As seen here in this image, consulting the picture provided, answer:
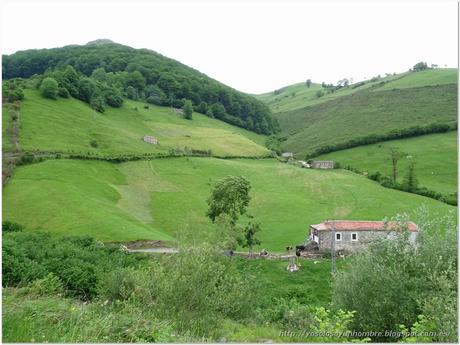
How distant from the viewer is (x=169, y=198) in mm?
82938

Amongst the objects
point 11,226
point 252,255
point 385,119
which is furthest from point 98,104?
point 385,119

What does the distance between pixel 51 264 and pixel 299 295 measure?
2662 cm

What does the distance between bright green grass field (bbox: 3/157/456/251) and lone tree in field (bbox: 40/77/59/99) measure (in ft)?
151

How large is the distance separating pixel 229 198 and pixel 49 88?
89.6 meters

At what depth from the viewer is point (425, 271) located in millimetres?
22469

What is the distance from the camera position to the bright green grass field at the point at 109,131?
99.6 m

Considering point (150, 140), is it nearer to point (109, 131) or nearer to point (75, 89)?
point (109, 131)

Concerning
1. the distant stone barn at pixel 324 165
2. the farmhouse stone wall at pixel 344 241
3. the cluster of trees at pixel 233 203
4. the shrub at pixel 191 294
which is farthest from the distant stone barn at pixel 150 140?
the shrub at pixel 191 294

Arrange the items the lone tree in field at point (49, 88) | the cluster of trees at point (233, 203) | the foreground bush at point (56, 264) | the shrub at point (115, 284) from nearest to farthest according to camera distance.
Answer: the shrub at point (115, 284)
the foreground bush at point (56, 264)
the cluster of trees at point (233, 203)
the lone tree in field at point (49, 88)

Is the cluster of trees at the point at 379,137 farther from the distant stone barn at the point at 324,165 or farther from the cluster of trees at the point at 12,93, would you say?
the cluster of trees at the point at 12,93

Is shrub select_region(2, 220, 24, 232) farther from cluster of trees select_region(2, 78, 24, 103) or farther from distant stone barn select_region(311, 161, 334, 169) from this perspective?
distant stone barn select_region(311, 161, 334, 169)

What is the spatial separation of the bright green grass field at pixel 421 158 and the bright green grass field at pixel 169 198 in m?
18.1

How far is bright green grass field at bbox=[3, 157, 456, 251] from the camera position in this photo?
64562 millimetres

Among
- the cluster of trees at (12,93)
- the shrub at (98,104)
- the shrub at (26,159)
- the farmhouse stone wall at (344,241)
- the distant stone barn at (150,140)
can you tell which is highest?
the cluster of trees at (12,93)
